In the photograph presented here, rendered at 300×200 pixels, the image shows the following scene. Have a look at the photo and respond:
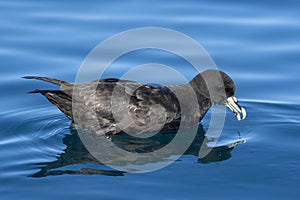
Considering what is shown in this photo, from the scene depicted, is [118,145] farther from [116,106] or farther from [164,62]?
[164,62]

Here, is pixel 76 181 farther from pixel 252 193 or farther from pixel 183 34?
pixel 183 34

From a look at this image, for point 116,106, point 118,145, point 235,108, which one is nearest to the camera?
point 118,145

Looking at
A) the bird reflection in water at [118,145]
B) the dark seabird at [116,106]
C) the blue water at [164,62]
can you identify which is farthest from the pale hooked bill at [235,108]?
the bird reflection in water at [118,145]

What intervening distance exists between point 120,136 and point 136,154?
28.0 inches

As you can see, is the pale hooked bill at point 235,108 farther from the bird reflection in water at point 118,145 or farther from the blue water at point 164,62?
the bird reflection in water at point 118,145

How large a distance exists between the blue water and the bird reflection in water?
→ 0.08 ft

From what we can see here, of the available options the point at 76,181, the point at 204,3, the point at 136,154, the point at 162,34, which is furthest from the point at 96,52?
the point at 76,181

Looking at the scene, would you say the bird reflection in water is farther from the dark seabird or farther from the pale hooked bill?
the pale hooked bill

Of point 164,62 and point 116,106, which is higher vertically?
point 164,62

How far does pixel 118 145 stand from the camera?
1025 cm

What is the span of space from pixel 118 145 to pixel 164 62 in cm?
327

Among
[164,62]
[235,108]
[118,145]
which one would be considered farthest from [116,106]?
[164,62]

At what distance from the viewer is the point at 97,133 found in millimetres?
10555

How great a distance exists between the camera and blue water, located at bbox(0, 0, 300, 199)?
878 centimetres
